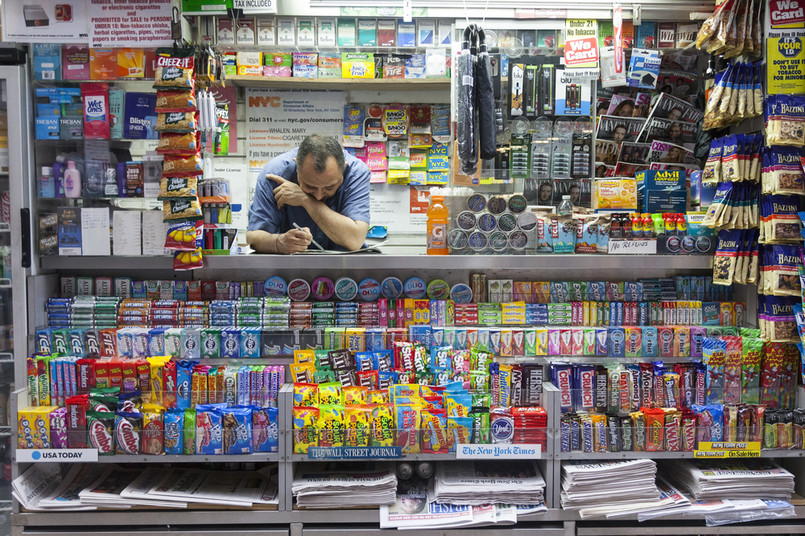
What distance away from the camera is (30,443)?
291 cm

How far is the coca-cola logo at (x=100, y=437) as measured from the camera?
2.88m

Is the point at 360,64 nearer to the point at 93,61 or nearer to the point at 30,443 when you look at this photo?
the point at 93,61

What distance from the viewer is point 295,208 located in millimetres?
3773

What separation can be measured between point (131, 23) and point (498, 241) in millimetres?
2110

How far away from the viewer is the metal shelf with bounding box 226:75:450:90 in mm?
5059

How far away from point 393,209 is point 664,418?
3.29 metres

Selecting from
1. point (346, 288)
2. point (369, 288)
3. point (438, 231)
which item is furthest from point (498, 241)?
point (346, 288)

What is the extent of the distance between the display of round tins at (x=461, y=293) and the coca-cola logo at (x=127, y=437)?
1.63 meters

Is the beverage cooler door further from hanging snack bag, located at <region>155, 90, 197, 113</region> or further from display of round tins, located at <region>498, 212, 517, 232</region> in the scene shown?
display of round tins, located at <region>498, 212, 517, 232</region>

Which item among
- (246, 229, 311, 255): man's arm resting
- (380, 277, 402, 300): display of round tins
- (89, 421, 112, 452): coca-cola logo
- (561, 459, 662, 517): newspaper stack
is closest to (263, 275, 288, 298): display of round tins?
(246, 229, 311, 255): man's arm resting

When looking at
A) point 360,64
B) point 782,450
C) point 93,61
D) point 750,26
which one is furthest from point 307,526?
point 360,64

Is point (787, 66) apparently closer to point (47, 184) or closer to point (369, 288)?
point (369, 288)

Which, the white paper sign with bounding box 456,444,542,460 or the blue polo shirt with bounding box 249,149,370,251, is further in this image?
the blue polo shirt with bounding box 249,149,370,251

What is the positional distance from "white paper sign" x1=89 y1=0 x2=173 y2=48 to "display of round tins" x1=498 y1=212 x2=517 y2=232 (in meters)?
1.86
